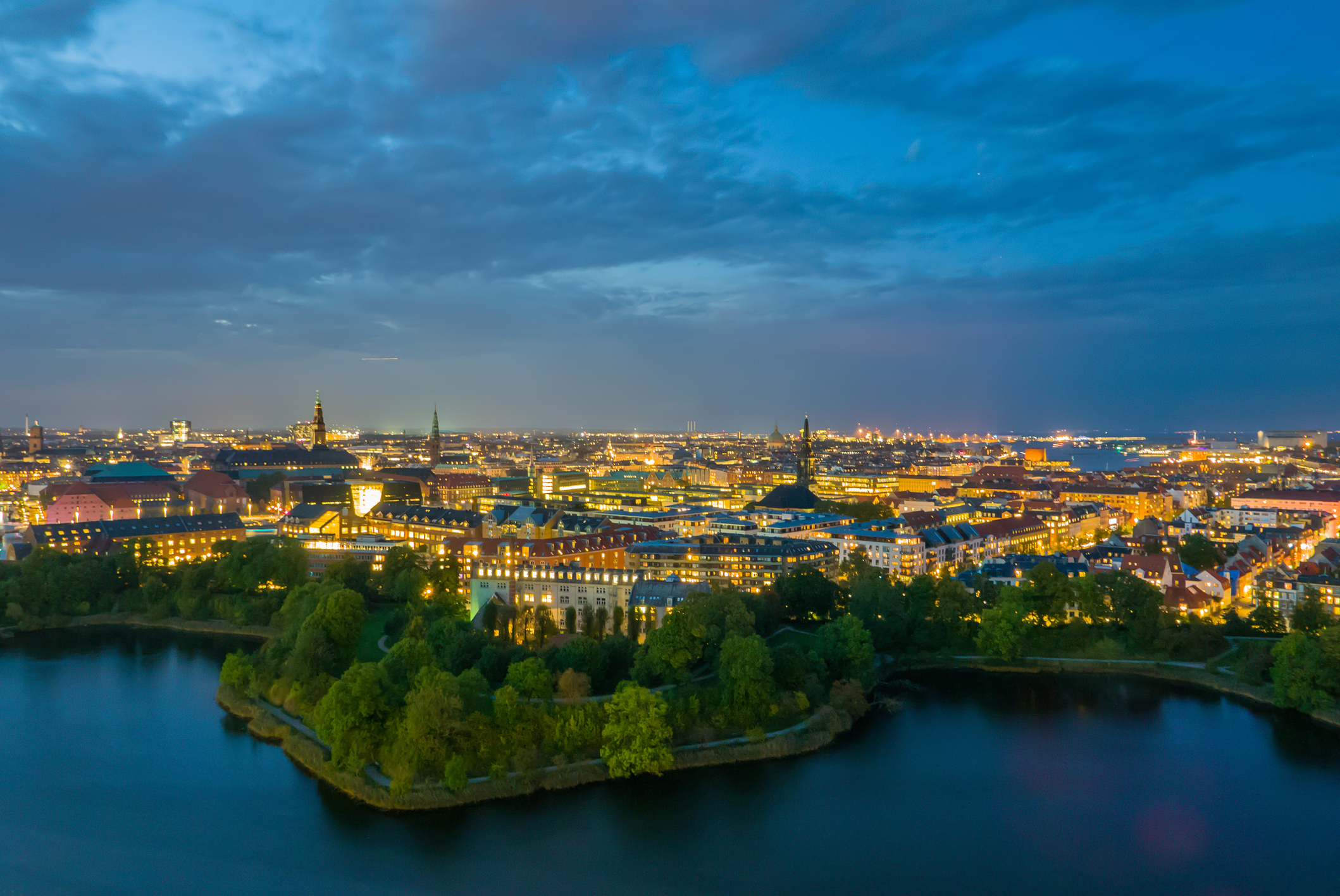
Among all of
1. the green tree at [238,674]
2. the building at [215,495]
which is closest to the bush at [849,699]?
the green tree at [238,674]

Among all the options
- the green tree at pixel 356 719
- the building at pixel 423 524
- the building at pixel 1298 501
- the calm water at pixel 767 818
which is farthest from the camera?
the building at pixel 1298 501

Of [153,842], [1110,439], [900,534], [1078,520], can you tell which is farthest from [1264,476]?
[1110,439]

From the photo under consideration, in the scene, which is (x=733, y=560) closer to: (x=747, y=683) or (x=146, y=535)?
(x=747, y=683)

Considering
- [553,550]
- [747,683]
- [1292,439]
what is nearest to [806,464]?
[553,550]

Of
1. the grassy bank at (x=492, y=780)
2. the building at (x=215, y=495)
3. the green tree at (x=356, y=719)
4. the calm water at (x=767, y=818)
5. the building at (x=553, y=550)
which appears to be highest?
the building at (x=215, y=495)

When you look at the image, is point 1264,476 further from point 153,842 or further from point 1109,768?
point 153,842

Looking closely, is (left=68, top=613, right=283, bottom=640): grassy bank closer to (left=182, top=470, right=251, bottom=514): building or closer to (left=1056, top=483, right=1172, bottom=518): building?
(left=182, top=470, right=251, bottom=514): building

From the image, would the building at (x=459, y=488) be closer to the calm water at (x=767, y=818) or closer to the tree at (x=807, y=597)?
the tree at (x=807, y=597)
